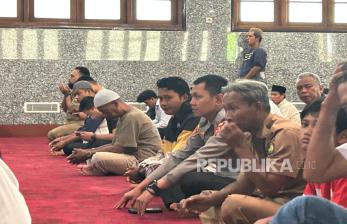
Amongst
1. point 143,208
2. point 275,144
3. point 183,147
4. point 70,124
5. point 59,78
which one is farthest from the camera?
point 59,78

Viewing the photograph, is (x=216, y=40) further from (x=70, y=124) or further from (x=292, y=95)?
(x=70, y=124)

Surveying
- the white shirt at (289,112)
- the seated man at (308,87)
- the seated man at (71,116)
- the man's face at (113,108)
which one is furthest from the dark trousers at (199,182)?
the seated man at (71,116)

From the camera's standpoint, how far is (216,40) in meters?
10.8

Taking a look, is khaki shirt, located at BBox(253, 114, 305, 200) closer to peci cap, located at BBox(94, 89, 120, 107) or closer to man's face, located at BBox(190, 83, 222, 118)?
man's face, located at BBox(190, 83, 222, 118)

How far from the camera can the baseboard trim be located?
10539mm

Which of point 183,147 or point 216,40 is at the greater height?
point 216,40

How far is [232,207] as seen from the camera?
3.26 m

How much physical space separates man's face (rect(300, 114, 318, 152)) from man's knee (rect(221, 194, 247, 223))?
589 millimetres

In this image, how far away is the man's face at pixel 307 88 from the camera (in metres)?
6.33

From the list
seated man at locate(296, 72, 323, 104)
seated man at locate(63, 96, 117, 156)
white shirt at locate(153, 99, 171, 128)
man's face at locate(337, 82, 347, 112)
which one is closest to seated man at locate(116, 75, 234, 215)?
man's face at locate(337, 82, 347, 112)

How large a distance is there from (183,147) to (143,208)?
0.51m

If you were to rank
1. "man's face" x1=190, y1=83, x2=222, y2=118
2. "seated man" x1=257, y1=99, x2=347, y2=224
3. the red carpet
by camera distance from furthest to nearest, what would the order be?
the red carpet
"man's face" x1=190, y1=83, x2=222, y2=118
"seated man" x1=257, y1=99, x2=347, y2=224

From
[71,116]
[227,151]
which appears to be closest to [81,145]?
[71,116]

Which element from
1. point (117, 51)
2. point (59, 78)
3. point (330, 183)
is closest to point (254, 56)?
point (117, 51)
